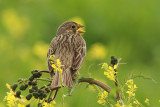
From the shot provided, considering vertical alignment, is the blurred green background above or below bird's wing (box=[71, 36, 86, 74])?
below

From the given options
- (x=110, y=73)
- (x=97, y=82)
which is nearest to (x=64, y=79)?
(x=97, y=82)

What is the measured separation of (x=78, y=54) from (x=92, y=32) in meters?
3.65

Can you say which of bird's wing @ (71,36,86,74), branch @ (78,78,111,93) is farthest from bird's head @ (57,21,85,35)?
branch @ (78,78,111,93)

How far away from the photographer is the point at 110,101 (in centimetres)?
208

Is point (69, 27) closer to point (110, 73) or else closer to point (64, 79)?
point (64, 79)

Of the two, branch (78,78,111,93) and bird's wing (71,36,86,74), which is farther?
bird's wing (71,36,86,74)

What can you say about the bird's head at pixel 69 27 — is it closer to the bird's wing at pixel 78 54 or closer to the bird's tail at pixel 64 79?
the bird's wing at pixel 78 54

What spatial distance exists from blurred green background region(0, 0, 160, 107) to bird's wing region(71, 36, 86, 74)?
1382mm

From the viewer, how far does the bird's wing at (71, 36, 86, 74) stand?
3.13 m

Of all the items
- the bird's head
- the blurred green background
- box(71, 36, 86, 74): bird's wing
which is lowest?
the blurred green background

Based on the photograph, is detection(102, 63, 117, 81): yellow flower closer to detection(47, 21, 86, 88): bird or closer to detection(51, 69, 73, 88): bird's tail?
detection(51, 69, 73, 88): bird's tail

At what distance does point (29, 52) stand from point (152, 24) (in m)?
1.98

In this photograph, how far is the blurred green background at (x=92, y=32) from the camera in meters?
5.74

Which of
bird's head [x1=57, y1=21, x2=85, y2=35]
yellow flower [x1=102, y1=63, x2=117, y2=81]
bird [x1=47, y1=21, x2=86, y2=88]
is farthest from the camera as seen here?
bird's head [x1=57, y1=21, x2=85, y2=35]
